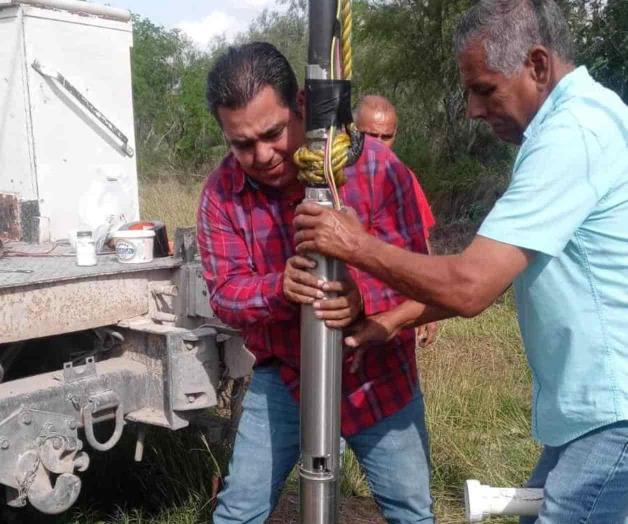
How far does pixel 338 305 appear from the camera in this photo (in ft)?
6.85

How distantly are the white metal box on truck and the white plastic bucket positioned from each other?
2.50 ft

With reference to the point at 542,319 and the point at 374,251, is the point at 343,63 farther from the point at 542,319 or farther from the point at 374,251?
the point at 542,319

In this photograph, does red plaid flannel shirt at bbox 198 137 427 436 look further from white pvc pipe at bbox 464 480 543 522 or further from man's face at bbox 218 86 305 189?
white pvc pipe at bbox 464 480 543 522

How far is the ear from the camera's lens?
2072 mm

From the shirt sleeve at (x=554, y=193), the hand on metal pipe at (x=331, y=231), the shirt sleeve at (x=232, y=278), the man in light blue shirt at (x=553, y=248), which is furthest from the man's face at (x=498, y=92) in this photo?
the shirt sleeve at (x=232, y=278)

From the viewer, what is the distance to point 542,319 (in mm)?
2105

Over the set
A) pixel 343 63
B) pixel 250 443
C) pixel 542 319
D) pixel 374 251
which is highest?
pixel 343 63

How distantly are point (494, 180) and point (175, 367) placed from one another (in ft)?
35.4

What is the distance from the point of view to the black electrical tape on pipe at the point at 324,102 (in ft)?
6.48

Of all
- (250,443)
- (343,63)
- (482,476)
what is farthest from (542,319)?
(482,476)

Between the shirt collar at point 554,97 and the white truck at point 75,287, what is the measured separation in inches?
60.5

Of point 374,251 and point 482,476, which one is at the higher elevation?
point 374,251

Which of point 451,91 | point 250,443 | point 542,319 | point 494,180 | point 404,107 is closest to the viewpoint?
point 542,319

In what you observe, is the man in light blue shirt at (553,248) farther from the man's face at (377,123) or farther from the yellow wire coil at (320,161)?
the man's face at (377,123)
